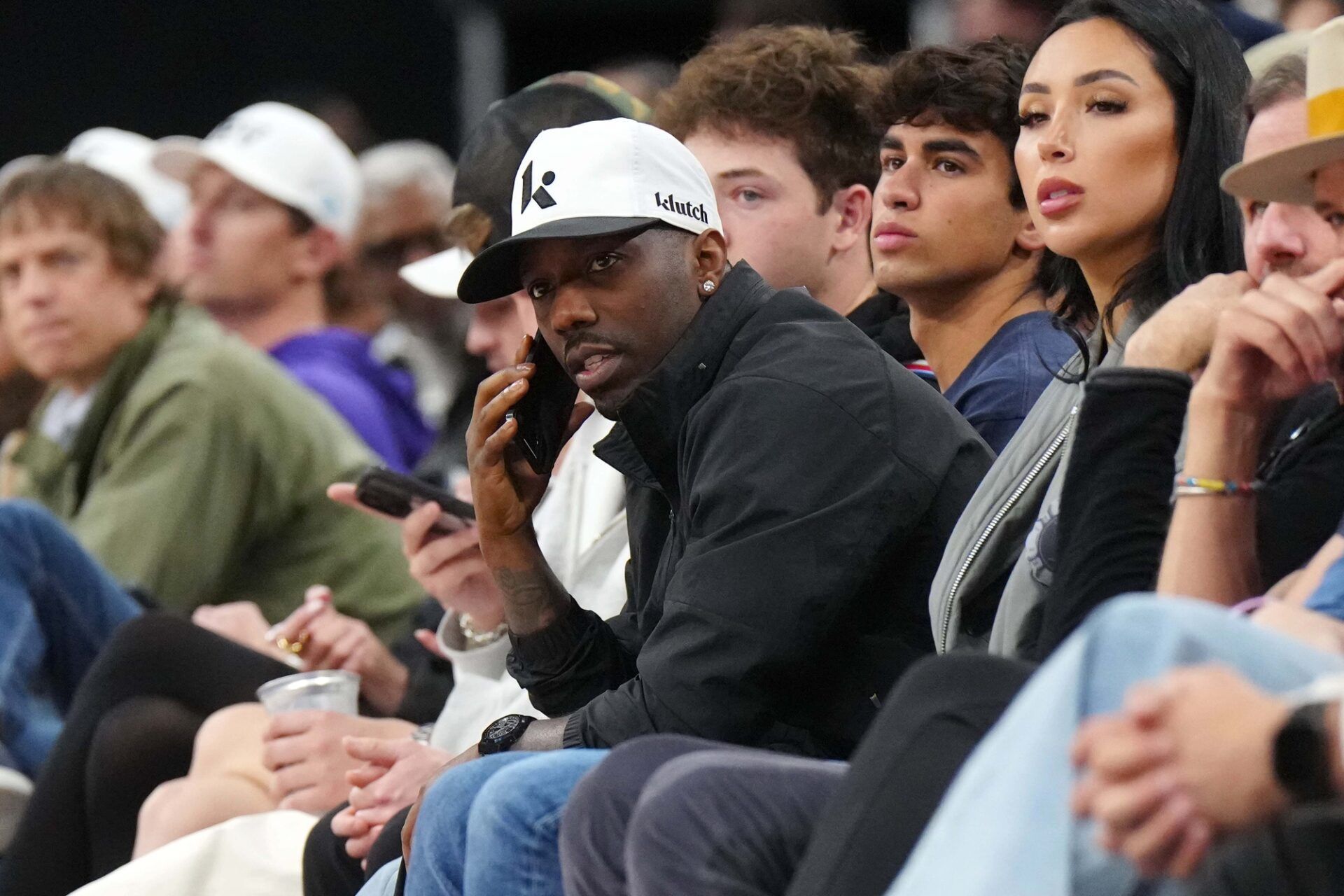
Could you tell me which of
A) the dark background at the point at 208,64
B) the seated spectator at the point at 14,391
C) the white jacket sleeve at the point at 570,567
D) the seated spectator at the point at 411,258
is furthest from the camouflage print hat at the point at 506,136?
the dark background at the point at 208,64

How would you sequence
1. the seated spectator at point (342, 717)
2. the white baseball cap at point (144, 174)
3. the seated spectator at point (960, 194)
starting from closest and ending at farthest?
the seated spectator at point (960, 194)
the seated spectator at point (342, 717)
the white baseball cap at point (144, 174)

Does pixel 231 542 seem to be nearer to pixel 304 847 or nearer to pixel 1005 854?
pixel 304 847

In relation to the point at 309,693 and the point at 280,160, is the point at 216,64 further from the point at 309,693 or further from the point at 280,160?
the point at 309,693

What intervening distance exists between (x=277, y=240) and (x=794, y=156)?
8.98ft

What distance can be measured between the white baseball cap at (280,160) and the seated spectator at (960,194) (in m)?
3.05

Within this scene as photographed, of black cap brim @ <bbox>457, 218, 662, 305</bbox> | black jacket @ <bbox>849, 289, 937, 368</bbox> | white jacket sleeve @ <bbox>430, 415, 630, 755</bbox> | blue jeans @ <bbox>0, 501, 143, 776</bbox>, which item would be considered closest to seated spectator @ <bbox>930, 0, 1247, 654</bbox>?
black cap brim @ <bbox>457, 218, 662, 305</bbox>

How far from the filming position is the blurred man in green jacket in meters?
4.77

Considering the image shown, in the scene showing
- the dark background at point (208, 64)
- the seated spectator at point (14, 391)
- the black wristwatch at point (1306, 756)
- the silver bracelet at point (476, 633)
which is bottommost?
the silver bracelet at point (476, 633)

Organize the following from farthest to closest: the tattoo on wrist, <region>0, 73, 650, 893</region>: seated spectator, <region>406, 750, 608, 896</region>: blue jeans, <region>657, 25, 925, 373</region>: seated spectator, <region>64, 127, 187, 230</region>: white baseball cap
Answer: <region>64, 127, 187, 230</region>: white baseball cap < <region>657, 25, 925, 373</region>: seated spectator < <region>0, 73, 650, 893</region>: seated spectator < the tattoo on wrist < <region>406, 750, 608, 896</region>: blue jeans

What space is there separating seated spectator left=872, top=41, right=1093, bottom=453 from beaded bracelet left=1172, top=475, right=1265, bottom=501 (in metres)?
0.90

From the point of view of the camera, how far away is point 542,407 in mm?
2996

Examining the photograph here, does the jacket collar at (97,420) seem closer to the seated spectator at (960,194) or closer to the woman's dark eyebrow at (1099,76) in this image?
the seated spectator at (960,194)

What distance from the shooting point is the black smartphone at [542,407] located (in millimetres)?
2973

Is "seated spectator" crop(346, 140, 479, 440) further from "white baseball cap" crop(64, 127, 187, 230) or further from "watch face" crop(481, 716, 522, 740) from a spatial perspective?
"watch face" crop(481, 716, 522, 740)
